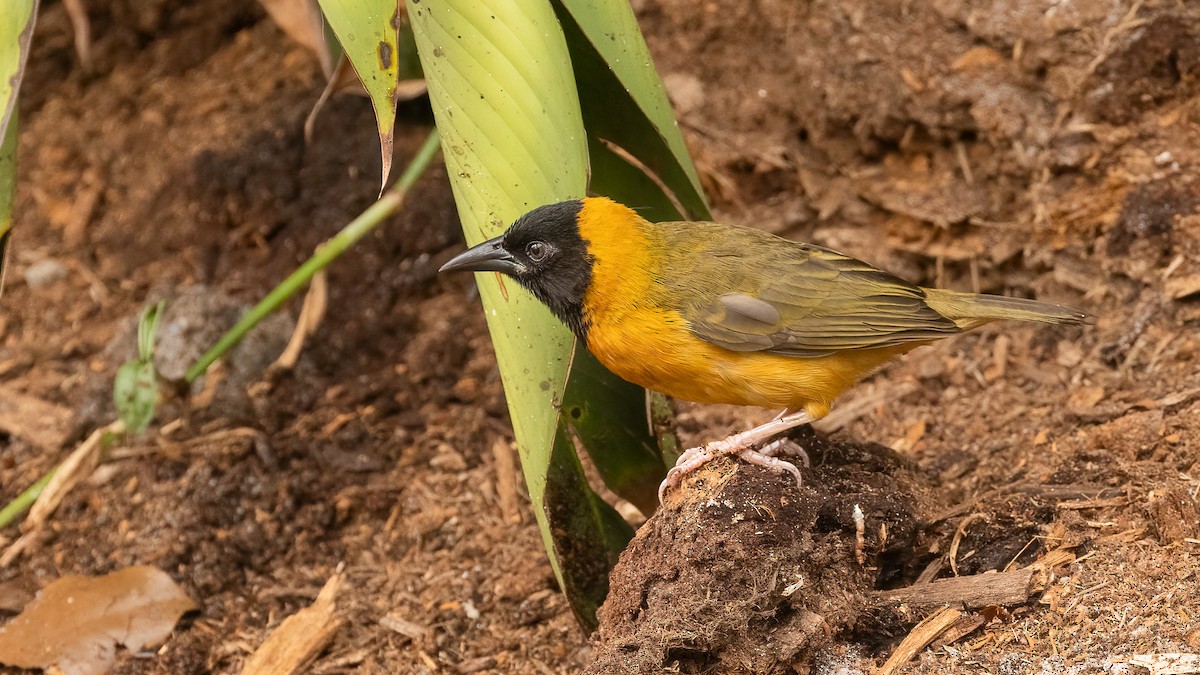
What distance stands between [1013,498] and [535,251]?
65.0 inches

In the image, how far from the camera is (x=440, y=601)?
13.4 feet

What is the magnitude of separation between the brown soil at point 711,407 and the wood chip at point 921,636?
0.14 ft

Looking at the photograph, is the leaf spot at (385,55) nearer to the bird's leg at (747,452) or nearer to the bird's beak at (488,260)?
the bird's beak at (488,260)

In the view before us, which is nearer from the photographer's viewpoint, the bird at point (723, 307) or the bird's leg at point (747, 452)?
the bird's leg at point (747, 452)

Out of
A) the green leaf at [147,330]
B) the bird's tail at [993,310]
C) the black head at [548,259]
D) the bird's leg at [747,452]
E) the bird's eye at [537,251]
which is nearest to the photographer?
the bird's leg at [747,452]

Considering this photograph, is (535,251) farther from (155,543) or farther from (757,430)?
(155,543)

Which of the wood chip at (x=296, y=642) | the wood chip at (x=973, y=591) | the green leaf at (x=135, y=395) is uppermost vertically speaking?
the green leaf at (x=135, y=395)

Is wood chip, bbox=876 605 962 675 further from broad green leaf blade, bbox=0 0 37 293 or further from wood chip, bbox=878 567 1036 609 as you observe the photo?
broad green leaf blade, bbox=0 0 37 293

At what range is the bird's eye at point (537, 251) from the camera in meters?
3.66

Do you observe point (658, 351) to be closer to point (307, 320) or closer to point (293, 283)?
point (293, 283)

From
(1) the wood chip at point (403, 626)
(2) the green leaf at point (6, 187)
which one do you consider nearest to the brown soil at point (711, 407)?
(1) the wood chip at point (403, 626)

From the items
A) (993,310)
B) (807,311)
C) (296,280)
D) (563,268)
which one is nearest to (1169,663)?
(993,310)

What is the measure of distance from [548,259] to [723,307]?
0.58m

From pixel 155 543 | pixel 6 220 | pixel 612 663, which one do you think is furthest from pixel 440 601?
pixel 6 220
